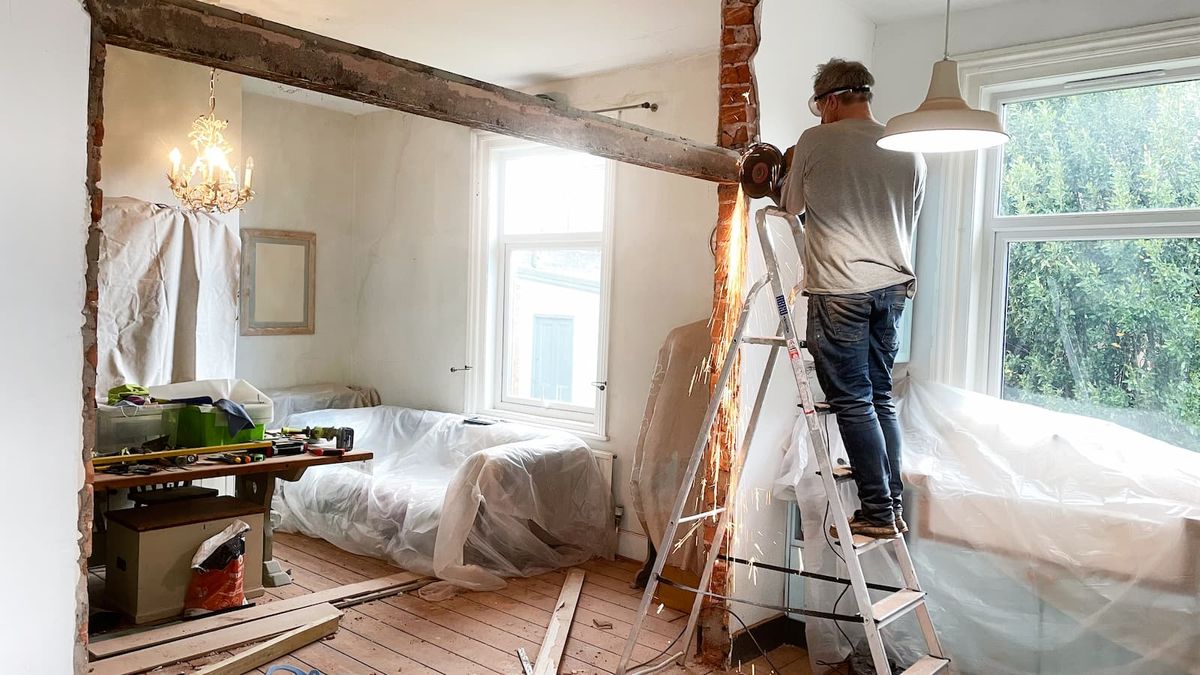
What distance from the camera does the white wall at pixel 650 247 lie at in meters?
4.48

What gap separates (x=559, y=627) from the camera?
11.6ft

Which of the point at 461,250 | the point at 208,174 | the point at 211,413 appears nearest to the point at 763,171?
the point at 211,413

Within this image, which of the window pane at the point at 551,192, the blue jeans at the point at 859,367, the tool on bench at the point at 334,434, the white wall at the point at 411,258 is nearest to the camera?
the blue jeans at the point at 859,367

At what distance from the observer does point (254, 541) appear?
3.88 meters

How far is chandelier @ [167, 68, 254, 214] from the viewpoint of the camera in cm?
421

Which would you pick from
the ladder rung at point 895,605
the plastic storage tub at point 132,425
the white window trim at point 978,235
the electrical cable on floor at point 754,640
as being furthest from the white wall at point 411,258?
the ladder rung at point 895,605

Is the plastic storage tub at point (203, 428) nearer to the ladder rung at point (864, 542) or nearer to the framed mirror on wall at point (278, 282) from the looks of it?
the framed mirror on wall at point (278, 282)

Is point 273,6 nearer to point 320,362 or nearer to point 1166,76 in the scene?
point 320,362

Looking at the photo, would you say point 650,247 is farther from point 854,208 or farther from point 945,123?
point 945,123

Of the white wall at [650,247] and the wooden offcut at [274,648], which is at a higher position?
the white wall at [650,247]

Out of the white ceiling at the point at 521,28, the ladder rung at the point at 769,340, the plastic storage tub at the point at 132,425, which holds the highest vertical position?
the white ceiling at the point at 521,28

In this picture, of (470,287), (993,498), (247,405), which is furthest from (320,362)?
(993,498)

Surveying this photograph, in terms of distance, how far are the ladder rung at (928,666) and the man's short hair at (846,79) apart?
1.72 metres

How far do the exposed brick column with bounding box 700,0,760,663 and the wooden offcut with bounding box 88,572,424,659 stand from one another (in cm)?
161
